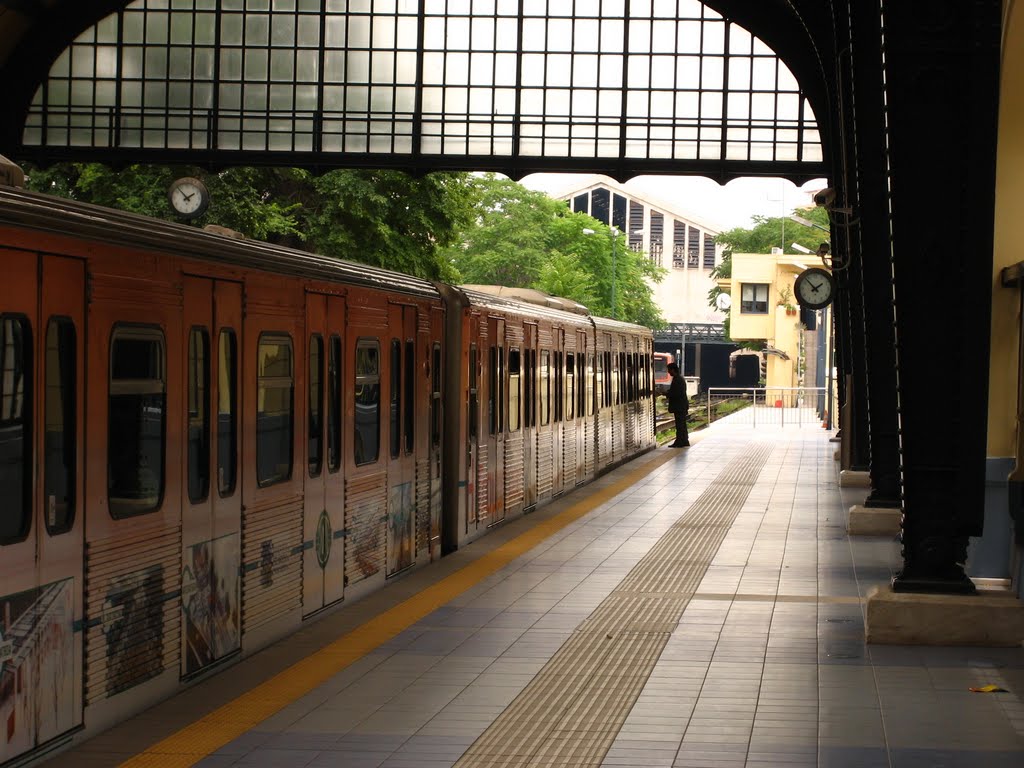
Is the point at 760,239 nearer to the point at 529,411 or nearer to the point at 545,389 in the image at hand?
the point at 545,389

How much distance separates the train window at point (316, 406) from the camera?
927 cm

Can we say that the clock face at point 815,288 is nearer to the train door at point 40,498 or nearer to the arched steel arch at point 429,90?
the arched steel arch at point 429,90

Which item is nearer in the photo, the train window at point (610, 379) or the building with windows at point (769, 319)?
the train window at point (610, 379)

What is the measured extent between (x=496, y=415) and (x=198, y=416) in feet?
24.6

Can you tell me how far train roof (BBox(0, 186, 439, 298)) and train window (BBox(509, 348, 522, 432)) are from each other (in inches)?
210

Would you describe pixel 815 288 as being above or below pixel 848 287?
Result: above

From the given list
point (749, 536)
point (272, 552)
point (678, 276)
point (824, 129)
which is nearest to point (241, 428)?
point (272, 552)

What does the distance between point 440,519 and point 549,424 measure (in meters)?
5.59

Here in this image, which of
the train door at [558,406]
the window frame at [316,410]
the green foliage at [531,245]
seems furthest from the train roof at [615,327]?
the green foliage at [531,245]

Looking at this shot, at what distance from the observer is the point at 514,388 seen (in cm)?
1589

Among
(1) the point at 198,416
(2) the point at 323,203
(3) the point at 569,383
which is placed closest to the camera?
(1) the point at 198,416

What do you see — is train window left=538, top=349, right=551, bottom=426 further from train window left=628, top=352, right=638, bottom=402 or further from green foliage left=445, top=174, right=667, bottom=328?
green foliage left=445, top=174, right=667, bottom=328

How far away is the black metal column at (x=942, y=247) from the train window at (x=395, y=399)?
372cm

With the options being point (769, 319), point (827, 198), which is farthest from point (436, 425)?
point (769, 319)
